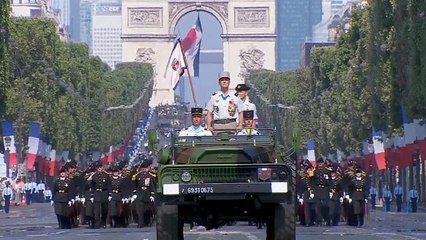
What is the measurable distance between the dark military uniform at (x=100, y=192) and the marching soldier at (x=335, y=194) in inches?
227

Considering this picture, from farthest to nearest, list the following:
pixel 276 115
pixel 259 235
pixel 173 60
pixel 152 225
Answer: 1. pixel 276 115
2. pixel 173 60
3. pixel 152 225
4. pixel 259 235

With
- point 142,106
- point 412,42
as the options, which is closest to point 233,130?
point 412,42

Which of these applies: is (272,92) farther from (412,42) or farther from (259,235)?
(259,235)

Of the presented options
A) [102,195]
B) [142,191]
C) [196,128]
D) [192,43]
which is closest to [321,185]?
[142,191]

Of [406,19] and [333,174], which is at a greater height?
[406,19]

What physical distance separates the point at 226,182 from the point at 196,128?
1884mm

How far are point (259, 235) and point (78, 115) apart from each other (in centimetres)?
8881

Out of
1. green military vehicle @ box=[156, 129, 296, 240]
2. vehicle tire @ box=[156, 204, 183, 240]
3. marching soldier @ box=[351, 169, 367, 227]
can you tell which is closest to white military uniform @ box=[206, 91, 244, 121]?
green military vehicle @ box=[156, 129, 296, 240]

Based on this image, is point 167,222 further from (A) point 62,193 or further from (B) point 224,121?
(A) point 62,193

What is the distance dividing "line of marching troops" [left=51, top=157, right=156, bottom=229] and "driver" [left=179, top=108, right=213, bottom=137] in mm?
16792

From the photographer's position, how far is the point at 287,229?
26.4 meters

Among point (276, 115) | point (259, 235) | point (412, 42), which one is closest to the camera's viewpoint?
point (259, 235)

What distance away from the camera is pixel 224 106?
2780 centimetres

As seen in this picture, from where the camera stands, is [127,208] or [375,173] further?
[375,173]
